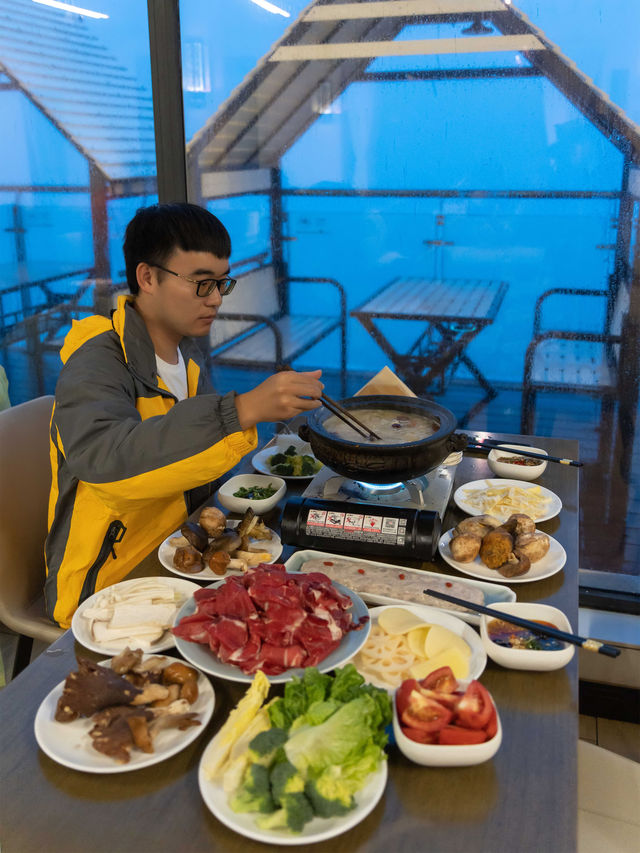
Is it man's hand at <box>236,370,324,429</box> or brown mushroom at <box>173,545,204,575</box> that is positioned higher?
man's hand at <box>236,370,324,429</box>

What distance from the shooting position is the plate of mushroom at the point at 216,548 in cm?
162

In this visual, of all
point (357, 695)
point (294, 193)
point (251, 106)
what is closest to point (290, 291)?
point (294, 193)

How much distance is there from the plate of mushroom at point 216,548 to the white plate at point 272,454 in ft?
1.34

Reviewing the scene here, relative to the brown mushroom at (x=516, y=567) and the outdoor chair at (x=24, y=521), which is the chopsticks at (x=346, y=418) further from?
the outdoor chair at (x=24, y=521)

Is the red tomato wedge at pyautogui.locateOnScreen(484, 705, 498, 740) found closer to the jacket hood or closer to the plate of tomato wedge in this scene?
the plate of tomato wedge

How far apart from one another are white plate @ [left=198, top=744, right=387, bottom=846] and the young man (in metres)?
0.75

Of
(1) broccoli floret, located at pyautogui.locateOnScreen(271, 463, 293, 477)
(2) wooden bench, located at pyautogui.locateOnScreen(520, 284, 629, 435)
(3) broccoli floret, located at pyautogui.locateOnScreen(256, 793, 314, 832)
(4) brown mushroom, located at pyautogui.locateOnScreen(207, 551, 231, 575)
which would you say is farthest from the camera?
(2) wooden bench, located at pyautogui.locateOnScreen(520, 284, 629, 435)

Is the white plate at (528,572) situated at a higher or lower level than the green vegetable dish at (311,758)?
lower

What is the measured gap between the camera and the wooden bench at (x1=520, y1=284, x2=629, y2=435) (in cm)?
279

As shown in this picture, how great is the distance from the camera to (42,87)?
3.25 meters

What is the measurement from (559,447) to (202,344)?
162cm

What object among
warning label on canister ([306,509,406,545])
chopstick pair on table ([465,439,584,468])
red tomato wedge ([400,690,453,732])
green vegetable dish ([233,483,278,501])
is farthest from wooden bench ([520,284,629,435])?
red tomato wedge ([400,690,453,732])

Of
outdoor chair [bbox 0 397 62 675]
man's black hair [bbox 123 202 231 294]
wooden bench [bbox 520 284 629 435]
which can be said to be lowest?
outdoor chair [bbox 0 397 62 675]

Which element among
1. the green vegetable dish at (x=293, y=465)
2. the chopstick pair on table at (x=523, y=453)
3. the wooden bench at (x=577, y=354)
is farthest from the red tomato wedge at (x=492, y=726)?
the wooden bench at (x=577, y=354)
